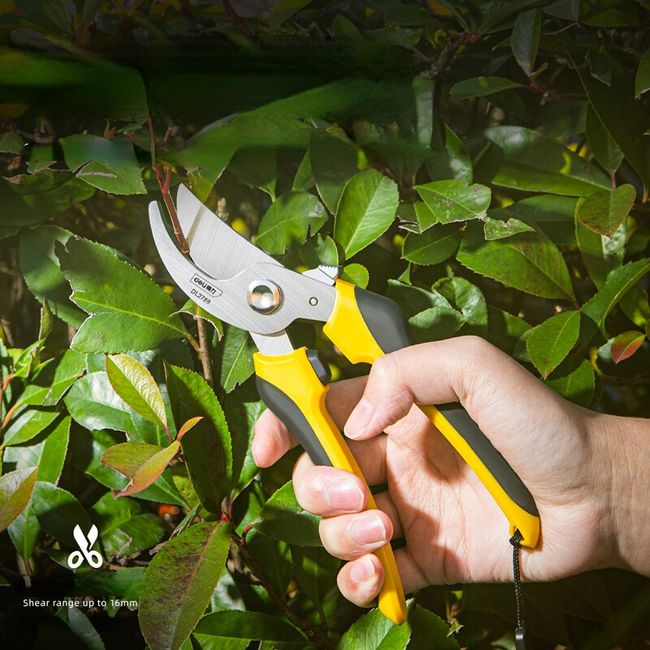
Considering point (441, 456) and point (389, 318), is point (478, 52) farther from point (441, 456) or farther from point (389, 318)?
point (441, 456)

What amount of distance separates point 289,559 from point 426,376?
229 millimetres

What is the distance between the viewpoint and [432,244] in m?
0.62

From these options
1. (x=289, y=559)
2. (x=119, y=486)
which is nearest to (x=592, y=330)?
(x=289, y=559)

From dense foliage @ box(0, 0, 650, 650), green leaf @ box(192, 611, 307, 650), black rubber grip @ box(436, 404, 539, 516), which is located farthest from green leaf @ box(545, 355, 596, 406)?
green leaf @ box(192, 611, 307, 650)

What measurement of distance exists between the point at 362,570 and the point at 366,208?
30 cm

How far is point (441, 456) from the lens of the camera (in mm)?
673

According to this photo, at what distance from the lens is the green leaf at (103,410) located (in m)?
0.61

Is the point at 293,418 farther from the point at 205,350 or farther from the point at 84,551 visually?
the point at 84,551

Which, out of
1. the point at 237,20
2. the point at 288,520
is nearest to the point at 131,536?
the point at 288,520

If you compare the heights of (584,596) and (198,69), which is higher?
(198,69)

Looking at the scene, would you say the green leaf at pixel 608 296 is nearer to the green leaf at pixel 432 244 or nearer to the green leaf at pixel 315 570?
the green leaf at pixel 432 244

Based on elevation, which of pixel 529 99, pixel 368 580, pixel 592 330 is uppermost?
pixel 529 99

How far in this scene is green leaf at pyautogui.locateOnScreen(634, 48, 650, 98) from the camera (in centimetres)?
60

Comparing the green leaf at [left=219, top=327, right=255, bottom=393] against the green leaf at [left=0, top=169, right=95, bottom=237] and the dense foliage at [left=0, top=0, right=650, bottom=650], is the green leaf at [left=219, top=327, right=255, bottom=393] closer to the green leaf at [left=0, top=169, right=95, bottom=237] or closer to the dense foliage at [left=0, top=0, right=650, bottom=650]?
the dense foliage at [left=0, top=0, right=650, bottom=650]
